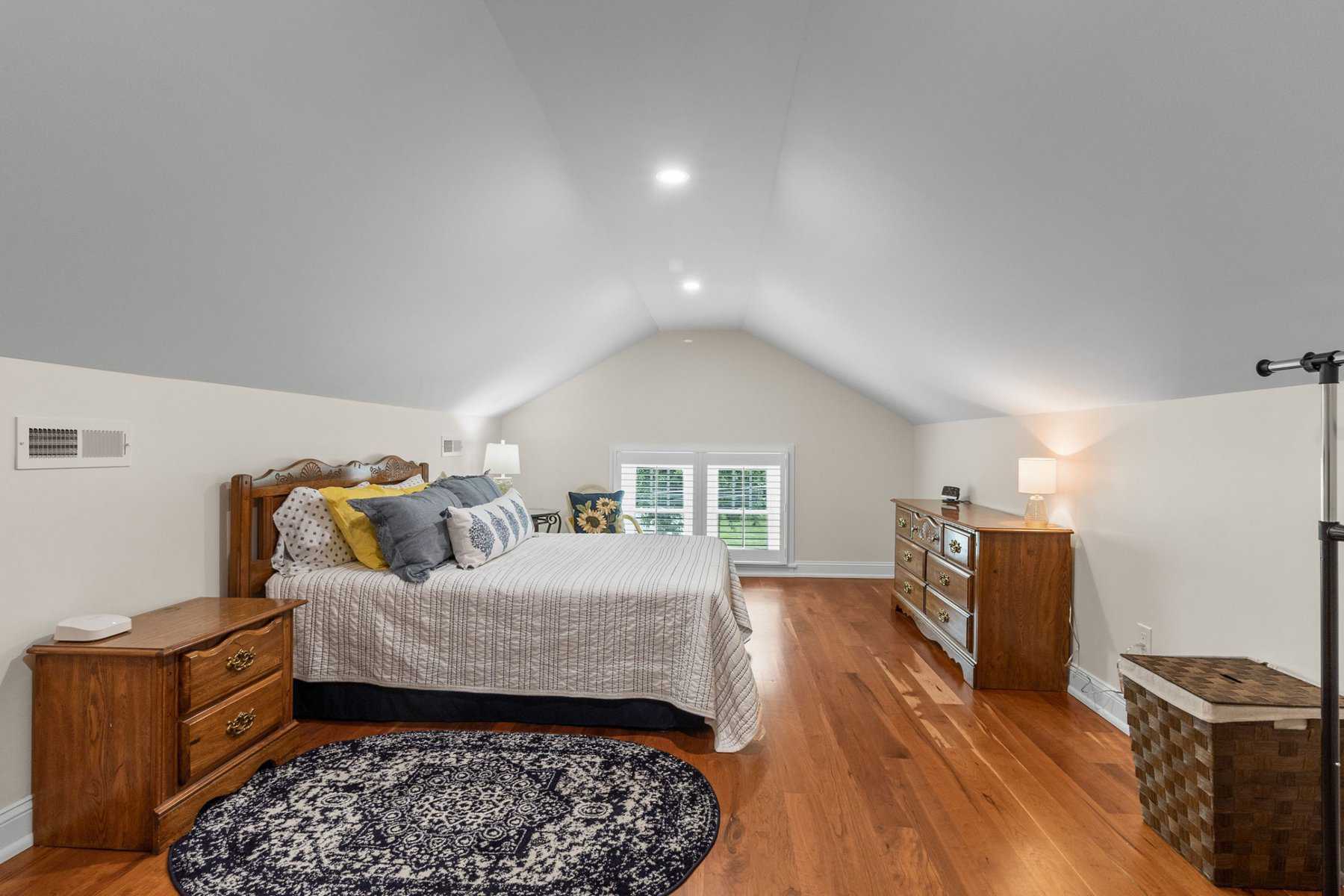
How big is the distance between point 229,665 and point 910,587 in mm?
4031

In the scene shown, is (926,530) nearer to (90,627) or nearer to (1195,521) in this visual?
(1195,521)

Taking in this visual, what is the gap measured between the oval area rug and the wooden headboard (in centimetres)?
80

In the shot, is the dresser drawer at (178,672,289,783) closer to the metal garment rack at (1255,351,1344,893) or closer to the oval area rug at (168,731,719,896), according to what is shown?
the oval area rug at (168,731,719,896)

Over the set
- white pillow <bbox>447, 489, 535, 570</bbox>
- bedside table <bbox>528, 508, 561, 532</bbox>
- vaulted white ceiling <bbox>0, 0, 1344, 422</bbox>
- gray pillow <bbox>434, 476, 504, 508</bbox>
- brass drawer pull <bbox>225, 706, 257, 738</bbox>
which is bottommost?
brass drawer pull <bbox>225, 706, 257, 738</bbox>

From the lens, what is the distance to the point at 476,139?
2.44 meters

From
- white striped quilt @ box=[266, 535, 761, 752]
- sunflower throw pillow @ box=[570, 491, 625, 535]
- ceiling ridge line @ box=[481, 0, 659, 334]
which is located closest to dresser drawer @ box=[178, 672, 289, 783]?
white striped quilt @ box=[266, 535, 761, 752]

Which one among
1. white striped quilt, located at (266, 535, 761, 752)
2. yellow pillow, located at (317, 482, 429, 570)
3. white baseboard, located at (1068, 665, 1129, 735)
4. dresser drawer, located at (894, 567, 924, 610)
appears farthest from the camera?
dresser drawer, located at (894, 567, 924, 610)

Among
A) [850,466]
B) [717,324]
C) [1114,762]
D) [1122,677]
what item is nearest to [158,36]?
[1122,677]

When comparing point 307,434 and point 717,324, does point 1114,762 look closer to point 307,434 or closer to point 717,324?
point 307,434

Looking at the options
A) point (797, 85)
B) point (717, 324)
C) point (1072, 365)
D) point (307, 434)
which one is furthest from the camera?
point (717, 324)

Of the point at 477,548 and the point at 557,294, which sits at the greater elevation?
the point at 557,294

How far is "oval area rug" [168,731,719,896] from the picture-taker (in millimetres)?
1943

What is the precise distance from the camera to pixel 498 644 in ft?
9.79

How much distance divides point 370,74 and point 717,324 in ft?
15.2
